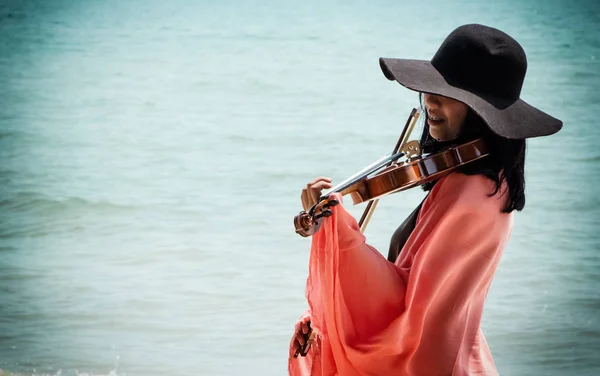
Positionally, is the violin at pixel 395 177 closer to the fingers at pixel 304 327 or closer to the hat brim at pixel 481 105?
the hat brim at pixel 481 105

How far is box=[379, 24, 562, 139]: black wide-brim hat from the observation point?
1.77m

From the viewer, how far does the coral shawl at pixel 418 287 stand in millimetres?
1800

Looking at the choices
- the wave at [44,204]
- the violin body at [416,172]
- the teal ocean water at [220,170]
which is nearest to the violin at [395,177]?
the violin body at [416,172]

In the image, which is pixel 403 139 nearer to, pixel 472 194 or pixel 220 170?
pixel 472 194

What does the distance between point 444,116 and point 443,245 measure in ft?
0.81

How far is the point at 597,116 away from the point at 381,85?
1.67m

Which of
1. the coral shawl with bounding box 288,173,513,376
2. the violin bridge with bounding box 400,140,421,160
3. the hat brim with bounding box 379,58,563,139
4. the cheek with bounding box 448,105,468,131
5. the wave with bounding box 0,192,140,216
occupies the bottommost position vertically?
the wave with bounding box 0,192,140,216

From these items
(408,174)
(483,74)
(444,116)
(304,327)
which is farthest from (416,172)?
(304,327)

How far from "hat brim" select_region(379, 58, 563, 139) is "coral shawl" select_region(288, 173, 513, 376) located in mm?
123

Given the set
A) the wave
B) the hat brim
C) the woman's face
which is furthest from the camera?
the wave

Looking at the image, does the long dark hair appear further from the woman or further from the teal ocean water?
the teal ocean water

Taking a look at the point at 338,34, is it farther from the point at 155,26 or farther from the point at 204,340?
the point at 204,340

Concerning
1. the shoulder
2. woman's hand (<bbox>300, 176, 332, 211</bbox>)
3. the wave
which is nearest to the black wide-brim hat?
the shoulder

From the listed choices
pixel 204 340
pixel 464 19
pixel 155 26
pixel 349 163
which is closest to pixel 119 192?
pixel 349 163
